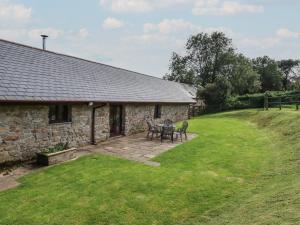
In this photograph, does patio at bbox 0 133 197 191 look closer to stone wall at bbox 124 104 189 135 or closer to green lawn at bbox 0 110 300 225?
green lawn at bbox 0 110 300 225

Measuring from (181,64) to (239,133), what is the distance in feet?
138

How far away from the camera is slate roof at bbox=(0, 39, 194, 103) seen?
9.82 meters

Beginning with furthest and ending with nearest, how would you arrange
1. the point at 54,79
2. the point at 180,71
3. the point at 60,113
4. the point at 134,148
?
the point at 180,71, the point at 134,148, the point at 54,79, the point at 60,113

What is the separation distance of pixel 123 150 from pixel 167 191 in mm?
5218

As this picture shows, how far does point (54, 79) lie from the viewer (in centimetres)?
1204

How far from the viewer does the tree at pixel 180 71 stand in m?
54.3

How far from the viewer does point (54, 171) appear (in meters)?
8.52

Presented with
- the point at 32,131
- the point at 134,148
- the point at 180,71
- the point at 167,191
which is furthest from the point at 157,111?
the point at 180,71

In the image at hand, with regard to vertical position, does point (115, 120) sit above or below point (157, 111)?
below

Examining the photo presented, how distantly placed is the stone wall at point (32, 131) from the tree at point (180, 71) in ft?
143

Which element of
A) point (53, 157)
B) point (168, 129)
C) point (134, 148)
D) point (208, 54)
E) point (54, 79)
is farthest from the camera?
point (208, 54)

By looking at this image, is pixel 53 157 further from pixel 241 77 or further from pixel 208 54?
pixel 208 54

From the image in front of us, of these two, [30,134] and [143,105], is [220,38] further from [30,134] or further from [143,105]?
[30,134]

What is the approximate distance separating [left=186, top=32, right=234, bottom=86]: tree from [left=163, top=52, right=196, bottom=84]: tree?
4.15ft
